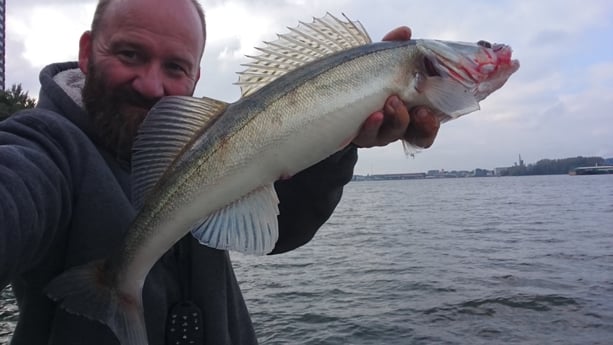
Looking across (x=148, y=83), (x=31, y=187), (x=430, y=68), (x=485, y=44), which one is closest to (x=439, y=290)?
(x=485, y=44)

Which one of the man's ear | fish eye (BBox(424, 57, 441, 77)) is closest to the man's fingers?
fish eye (BBox(424, 57, 441, 77))

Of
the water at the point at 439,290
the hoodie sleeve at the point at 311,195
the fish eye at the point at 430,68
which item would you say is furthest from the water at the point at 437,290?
the fish eye at the point at 430,68

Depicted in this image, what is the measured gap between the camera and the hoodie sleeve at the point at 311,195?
Answer: 3422 millimetres

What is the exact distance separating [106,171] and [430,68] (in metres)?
1.88

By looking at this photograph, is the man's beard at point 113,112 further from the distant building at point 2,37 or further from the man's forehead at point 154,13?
the distant building at point 2,37

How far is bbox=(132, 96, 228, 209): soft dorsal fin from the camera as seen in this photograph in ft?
7.34

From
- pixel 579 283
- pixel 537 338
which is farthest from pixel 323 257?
pixel 537 338

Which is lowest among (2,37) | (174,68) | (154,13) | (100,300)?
(100,300)

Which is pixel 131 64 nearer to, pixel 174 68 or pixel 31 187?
pixel 174 68

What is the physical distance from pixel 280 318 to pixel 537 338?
562cm

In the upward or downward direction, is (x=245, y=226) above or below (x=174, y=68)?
below

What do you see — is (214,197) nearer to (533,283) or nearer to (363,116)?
(363,116)

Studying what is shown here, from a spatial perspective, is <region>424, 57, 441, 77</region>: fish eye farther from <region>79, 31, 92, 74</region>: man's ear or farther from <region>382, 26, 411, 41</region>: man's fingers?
<region>79, 31, 92, 74</region>: man's ear

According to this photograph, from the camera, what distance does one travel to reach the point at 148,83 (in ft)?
8.98
